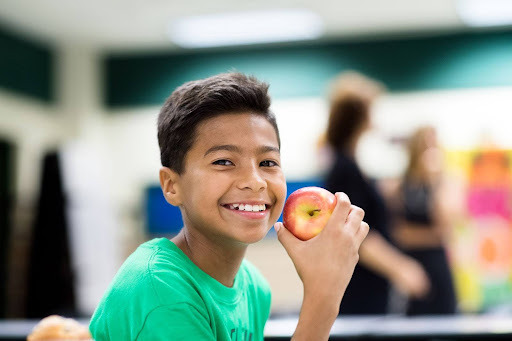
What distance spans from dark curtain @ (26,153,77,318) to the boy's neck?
11.2ft

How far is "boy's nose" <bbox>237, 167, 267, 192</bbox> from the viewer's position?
1.12 meters

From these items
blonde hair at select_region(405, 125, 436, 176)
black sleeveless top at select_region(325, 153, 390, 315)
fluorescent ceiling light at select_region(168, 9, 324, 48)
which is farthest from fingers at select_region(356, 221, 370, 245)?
fluorescent ceiling light at select_region(168, 9, 324, 48)

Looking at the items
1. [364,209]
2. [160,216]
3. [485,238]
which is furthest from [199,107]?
[160,216]

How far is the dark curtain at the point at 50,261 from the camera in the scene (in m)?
4.45

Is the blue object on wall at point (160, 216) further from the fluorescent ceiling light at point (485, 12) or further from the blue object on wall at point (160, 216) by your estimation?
the fluorescent ceiling light at point (485, 12)

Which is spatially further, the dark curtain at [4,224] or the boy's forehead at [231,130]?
the dark curtain at [4,224]

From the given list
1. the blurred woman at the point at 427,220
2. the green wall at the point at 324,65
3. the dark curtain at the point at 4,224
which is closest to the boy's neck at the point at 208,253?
the blurred woman at the point at 427,220

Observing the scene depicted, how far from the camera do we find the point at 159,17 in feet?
21.3

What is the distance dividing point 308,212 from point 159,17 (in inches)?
222

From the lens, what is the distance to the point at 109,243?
200 inches

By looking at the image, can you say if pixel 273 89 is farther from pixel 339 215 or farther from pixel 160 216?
pixel 339 215

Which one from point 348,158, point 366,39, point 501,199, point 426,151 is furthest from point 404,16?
point 348,158

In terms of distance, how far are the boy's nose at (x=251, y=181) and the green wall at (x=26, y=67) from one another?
6107mm

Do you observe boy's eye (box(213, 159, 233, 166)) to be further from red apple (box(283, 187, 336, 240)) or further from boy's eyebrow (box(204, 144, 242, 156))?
red apple (box(283, 187, 336, 240))
